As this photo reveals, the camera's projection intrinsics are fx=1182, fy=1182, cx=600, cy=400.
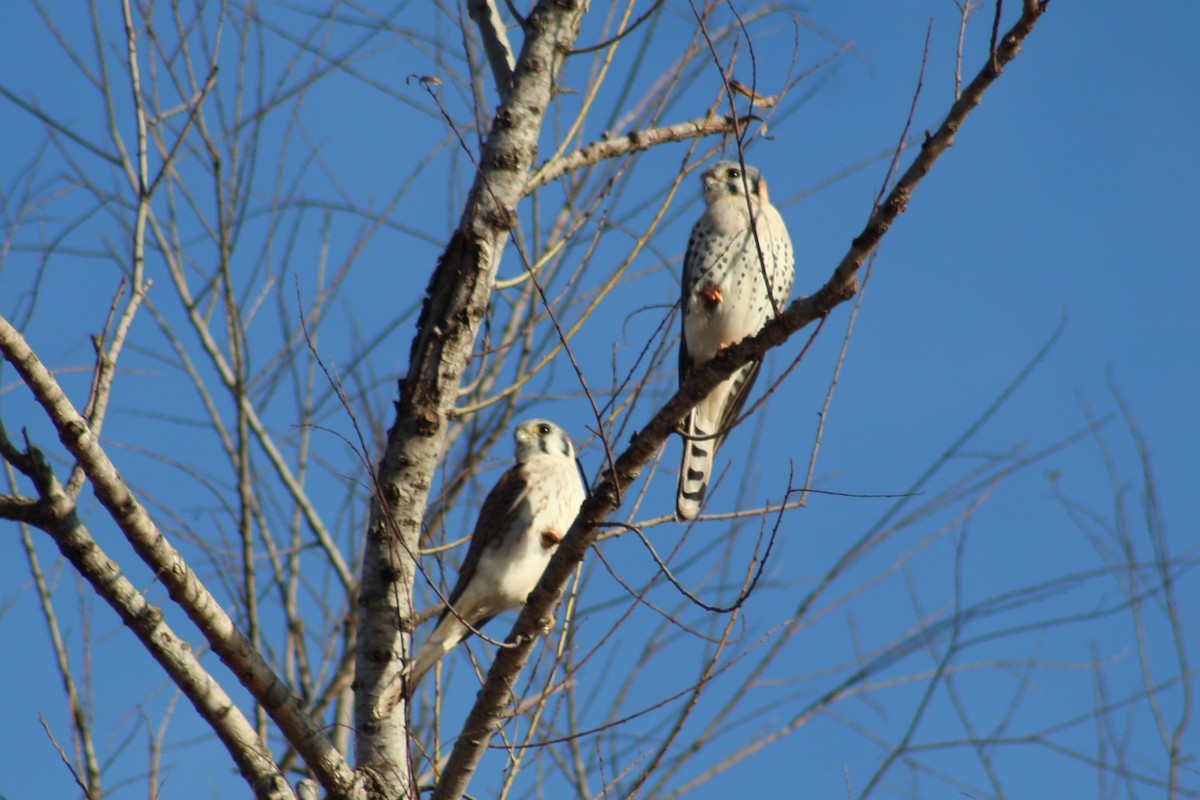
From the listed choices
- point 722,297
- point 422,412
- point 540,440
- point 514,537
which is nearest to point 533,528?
point 514,537

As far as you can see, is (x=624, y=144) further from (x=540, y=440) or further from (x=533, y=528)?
(x=540, y=440)

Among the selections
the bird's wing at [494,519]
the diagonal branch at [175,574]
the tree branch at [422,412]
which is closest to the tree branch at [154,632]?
the diagonal branch at [175,574]

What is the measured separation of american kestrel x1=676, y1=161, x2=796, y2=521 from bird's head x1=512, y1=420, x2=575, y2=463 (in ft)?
1.92

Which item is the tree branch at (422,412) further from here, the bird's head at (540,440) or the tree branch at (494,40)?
the bird's head at (540,440)

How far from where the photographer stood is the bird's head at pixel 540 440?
4414 millimetres

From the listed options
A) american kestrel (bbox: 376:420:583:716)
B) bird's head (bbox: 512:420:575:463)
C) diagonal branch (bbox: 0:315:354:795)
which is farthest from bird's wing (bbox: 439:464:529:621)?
diagonal branch (bbox: 0:315:354:795)

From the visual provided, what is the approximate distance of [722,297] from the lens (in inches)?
154

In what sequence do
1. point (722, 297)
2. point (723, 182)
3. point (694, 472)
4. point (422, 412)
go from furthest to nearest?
point (723, 182), point (722, 297), point (694, 472), point (422, 412)

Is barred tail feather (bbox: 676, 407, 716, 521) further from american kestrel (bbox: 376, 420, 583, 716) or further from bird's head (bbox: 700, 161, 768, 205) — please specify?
bird's head (bbox: 700, 161, 768, 205)

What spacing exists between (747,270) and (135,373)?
2202mm

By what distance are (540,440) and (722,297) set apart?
983 mm

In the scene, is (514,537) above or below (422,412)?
above

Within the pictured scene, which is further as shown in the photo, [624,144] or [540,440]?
[540,440]

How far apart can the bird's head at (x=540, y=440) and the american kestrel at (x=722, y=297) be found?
585 millimetres
